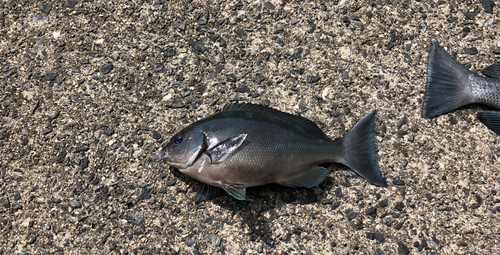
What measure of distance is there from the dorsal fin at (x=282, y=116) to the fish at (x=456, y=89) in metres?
1.02

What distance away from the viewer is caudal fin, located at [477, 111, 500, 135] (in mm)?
2887

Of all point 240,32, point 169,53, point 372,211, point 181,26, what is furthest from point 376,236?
point 181,26

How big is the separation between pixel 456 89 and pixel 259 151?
180cm

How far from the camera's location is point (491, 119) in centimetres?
290

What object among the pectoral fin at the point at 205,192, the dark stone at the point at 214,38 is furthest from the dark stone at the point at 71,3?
the pectoral fin at the point at 205,192

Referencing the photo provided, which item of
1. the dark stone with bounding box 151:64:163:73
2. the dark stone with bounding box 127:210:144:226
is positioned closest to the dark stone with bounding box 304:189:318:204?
the dark stone with bounding box 127:210:144:226

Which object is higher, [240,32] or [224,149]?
[240,32]

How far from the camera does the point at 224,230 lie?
2.66 meters

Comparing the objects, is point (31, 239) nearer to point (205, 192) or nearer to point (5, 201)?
point (5, 201)

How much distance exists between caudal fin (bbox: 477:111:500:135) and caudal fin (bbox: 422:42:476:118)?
170mm

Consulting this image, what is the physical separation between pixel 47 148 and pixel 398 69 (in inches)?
122

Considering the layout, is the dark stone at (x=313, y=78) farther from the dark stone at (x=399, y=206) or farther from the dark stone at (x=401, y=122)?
the dark stone at (x=399, y=206)

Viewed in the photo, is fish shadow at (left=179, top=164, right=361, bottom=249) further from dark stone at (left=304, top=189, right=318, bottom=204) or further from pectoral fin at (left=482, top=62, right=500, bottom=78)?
pectoral fin at (left=482, top=62, right=500, bottom=78)

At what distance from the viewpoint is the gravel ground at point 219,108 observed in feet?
8.77
